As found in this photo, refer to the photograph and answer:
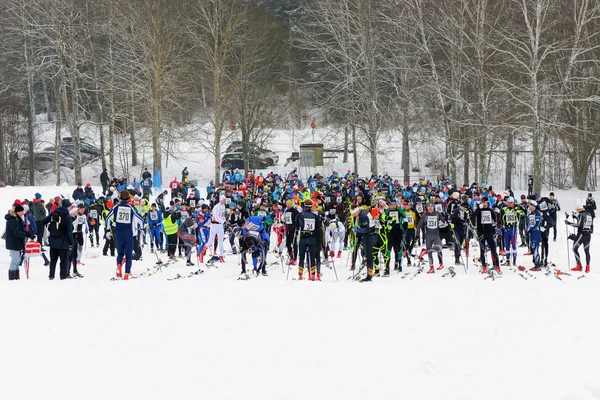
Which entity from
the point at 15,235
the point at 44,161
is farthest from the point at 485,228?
the point at 44,161

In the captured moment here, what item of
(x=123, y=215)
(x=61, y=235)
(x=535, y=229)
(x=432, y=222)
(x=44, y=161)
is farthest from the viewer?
(x=44, y=161)

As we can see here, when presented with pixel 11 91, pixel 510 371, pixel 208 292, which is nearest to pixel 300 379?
pixel 510 371

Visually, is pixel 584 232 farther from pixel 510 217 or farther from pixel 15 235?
pixel 15 235

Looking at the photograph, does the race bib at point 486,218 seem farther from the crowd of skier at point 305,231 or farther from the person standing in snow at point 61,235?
the person standing in snow at point 61,235

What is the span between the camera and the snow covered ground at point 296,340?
25.2ft

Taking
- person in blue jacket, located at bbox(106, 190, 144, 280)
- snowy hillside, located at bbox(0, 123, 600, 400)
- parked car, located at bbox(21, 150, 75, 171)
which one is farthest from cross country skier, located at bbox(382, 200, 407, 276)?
parked car, located at bbox(21, 150, 75, 171)

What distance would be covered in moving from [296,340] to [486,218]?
26.5ft

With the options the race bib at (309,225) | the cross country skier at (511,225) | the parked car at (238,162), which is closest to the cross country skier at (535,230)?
the cross country skier at (511,225)

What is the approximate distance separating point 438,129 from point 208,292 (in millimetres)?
27829

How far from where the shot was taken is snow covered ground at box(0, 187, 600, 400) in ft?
25.2

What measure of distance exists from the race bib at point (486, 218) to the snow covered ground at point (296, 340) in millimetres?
2769

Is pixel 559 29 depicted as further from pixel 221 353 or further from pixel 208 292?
pixel 221 353

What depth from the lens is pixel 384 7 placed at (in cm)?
3812

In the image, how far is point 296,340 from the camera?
9203 mm
